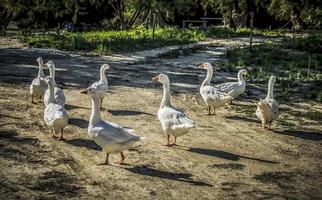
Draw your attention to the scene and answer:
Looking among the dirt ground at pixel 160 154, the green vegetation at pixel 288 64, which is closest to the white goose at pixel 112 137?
the dirt ground at pixel 160 154

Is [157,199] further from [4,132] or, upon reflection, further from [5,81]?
[5,81]

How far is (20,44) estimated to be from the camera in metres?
26.0

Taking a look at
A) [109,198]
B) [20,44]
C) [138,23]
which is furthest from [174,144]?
[138,23]

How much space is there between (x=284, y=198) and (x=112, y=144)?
290 cm

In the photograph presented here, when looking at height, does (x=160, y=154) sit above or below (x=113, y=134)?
below

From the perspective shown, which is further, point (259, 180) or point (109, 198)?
point (259, 180)

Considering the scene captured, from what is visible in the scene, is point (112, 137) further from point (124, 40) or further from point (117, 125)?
point (124, 40)

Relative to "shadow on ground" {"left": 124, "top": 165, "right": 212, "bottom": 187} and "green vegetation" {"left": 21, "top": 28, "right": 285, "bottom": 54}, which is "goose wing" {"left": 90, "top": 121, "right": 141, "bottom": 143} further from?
"green vegetation" {"left": 21, "top": 28, "right": 285, "bottom": 54}

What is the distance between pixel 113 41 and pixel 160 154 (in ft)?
64.9

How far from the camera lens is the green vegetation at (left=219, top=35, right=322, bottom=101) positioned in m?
16.3

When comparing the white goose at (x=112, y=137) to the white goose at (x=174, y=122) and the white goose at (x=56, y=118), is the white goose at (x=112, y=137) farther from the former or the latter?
the white goose at (x=174, y=122)

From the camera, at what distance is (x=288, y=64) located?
20.5 m

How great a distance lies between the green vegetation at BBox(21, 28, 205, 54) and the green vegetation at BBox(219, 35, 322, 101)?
5606mm

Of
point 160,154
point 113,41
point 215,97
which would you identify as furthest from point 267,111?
point 113,41
